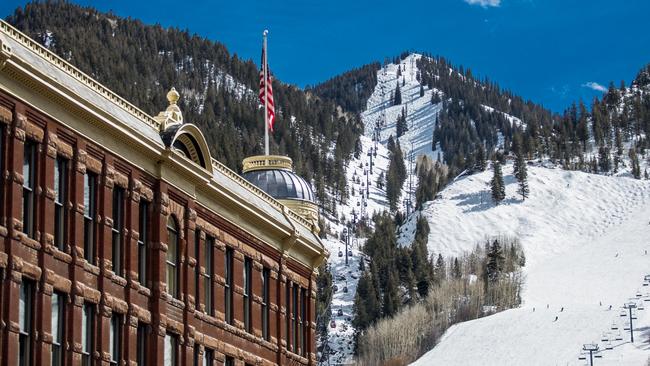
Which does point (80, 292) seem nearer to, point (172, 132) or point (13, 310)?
point (13, 310)

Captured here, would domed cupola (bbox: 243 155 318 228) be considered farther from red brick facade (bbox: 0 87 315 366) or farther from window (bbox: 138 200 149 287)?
window (bbox: 138 200 149 287)

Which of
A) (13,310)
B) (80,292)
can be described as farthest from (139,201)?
(13,310)

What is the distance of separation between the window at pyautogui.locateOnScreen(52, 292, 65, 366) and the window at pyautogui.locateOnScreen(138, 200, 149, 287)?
5.60 meters

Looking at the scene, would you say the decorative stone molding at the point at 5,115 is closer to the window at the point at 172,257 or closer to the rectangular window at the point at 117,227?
the rectangular window at the point at 117,227

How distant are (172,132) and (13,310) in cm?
1294

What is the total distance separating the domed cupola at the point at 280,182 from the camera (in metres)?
74.8

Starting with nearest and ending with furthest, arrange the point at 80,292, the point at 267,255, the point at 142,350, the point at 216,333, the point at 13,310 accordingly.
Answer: the point at 13,310
the point at 80,292
the point at 142,350
the point at 216,333
the point at 267,255

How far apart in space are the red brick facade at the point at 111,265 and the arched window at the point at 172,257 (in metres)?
0.15

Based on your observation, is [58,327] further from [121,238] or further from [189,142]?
[189,142]

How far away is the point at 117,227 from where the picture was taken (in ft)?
180

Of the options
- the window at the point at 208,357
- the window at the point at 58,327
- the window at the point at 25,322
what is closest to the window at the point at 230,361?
the window at the point at 208,357

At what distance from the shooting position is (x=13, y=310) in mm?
47750

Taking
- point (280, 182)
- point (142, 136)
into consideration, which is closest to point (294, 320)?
point (280, 182)

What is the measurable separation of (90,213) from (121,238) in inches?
80.6
